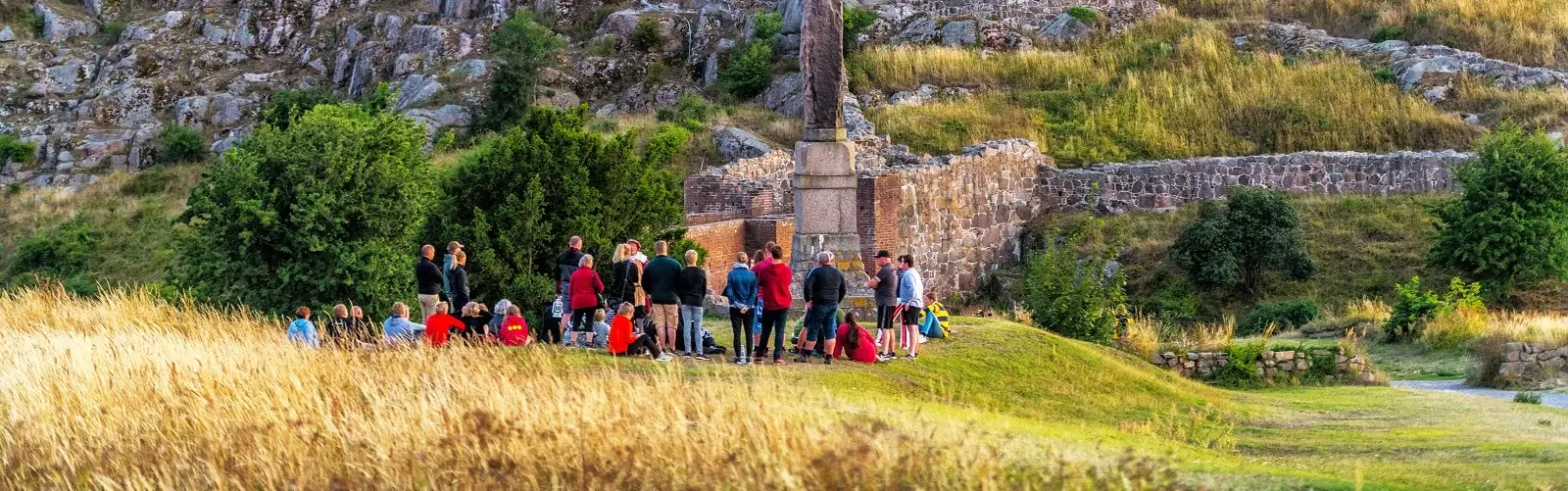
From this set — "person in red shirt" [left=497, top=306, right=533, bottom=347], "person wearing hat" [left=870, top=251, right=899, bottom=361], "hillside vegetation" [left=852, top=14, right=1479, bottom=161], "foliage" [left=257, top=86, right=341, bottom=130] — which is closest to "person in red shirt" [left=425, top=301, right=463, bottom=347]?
"person in red shirt" [left=497, top=306, right=533, bottom=347]

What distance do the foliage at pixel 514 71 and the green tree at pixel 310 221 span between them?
20469 mm

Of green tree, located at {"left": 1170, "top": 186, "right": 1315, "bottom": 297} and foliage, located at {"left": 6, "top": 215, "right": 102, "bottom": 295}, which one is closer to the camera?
green tree, located at {"left": 1170, "top": 186, "right": 1315, "bottom": 297}

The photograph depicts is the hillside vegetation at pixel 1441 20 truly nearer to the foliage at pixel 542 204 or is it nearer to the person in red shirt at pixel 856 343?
the foliage at pixel 542 204

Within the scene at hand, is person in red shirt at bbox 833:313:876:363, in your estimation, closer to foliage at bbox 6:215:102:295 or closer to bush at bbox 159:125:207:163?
→ foliage at bbox 6:215:102:295

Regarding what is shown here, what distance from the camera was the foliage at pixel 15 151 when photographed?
176 ft

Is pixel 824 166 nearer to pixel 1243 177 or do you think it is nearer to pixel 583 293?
pixel 583 293

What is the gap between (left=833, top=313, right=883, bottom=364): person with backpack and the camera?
60.1 feet

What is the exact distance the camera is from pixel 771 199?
30750mm

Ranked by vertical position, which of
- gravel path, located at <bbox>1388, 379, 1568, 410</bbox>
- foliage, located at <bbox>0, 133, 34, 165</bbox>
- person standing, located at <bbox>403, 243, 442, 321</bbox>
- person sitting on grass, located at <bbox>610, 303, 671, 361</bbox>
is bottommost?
gravel path, located at <bbox>1388, 379, 1568, 410</bbox>

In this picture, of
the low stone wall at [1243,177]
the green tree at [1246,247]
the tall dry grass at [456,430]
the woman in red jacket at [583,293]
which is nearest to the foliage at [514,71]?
the low stone wall at [1243,177]

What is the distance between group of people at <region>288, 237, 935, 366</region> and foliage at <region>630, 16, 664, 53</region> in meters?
31.8

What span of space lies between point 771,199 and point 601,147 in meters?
6.34

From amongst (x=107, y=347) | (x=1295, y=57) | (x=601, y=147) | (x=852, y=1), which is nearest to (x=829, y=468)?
(x=107, y=347)

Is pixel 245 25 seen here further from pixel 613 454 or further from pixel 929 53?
pixel 613 454
